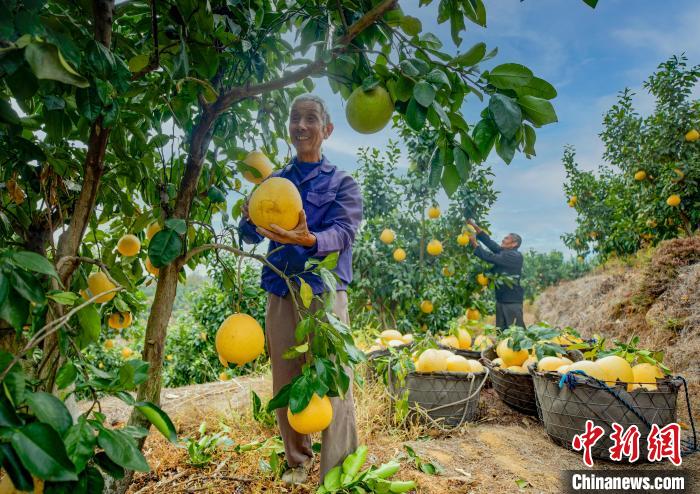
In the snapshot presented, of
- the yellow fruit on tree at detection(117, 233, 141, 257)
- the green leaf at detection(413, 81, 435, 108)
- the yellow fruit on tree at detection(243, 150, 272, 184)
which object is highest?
the yellow fruit on tree at detection(243, 150, 272, 184)

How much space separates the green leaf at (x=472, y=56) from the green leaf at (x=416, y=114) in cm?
14

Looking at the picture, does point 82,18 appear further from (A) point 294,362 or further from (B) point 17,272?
(A) point 294,362

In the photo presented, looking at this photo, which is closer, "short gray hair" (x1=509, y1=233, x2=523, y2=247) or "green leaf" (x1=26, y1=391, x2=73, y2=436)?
"green leaf" (x1=26, y1=391, x2=73, y2=436)

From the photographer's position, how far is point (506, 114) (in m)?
0.97

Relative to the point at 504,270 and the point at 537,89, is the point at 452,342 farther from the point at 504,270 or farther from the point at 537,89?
the point at 537,89

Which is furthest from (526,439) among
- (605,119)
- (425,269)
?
(605,119)

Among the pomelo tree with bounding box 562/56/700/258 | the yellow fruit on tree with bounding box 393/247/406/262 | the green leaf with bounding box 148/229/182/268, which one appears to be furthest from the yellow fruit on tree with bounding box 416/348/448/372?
the pomelo tree with bounding box 562/56/700/258

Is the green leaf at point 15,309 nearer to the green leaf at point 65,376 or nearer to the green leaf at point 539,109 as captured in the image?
the green leaf at point 65,376

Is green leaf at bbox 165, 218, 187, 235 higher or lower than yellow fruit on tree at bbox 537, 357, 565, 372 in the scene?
higher

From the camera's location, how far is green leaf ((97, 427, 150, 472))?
713 millimetres

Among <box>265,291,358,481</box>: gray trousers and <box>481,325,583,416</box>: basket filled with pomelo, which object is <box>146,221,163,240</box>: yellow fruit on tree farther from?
<box>481,325,583,416</box>: basket filled with pomelo

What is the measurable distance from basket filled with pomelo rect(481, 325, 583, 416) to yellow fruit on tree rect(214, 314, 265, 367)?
8.00 ft

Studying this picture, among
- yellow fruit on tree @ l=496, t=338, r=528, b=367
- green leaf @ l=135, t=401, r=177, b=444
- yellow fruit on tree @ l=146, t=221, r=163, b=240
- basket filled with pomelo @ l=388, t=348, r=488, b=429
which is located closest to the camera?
green leaf @ l=135, t=401, r=177, b=444

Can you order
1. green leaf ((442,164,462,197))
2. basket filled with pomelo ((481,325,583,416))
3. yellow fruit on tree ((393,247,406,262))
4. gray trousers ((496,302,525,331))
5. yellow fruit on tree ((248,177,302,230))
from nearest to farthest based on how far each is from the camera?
green leaf ((442,164,462,197)) → yellow fruit on tree ((248,177,302,230)) → basket filled with pomelo ((481,325,583,416)) → yellow fruit on tree ((393,247,406,262)) → gray trousers ((496,302,525,331))
